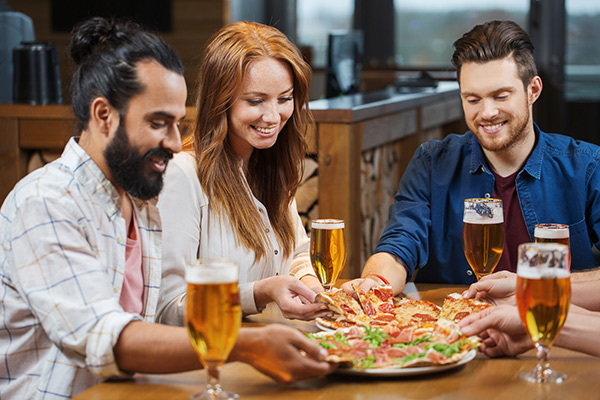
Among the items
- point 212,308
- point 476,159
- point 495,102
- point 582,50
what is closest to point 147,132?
point 212,308

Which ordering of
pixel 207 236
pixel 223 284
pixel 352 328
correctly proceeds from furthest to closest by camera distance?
pixel 207 236, pixel 352 328, pixel 223 284

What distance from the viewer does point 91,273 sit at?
1.37 meters

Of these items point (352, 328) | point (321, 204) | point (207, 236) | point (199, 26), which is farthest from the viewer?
point (199, 26)

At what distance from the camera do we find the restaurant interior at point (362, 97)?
1.35 meters

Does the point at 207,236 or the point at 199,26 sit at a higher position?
the point at 199,26

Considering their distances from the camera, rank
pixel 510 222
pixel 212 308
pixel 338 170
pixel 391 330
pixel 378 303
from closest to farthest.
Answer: pixel 212 308 → pixel 391 330 → pixel 378 303 → pixel 510 222 → pixel 338 170

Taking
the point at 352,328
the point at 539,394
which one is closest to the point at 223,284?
the point at 352,328

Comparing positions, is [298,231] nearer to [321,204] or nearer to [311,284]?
[311,284]

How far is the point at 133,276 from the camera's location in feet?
5.37

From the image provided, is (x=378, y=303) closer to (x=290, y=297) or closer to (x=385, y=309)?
(x=385, y=309)

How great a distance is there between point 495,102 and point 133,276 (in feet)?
3.87

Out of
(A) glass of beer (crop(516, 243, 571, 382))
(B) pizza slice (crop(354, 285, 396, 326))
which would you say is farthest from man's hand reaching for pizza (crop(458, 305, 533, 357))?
(B) pizza slice (crop(354, 285, 396, 326))

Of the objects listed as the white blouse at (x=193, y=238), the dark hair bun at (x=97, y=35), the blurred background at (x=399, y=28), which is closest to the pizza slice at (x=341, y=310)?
the white blouse at (x=193, y=238)

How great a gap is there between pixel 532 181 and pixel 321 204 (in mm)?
1354
